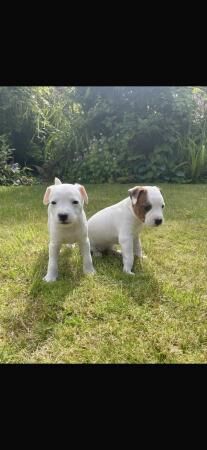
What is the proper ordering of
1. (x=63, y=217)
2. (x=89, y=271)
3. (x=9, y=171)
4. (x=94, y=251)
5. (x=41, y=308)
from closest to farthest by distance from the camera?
1. (x=41, y=308)
2. (x=63, y=217)
3. (x=89, y=271)
4. (x=94, y=251)
5. (x=9, y=171)

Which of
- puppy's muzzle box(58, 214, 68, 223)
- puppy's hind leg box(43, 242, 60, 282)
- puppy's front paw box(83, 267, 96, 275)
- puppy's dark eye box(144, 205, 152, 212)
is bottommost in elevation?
puppy's front paw box(83, 267, 96, 275)

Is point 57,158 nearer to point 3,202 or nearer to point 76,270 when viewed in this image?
point 3,202

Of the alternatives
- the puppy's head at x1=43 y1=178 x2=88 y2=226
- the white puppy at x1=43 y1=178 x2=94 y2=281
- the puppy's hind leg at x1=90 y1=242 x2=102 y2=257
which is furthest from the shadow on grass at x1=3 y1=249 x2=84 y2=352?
the puppy's head at x1=43 y1=178 x2=88 y2=226

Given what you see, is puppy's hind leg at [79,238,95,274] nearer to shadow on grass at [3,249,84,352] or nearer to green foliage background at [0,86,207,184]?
shadow on grass at [3,249,84,352]

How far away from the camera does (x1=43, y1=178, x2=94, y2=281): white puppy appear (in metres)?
3.19

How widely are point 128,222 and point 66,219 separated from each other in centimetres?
74

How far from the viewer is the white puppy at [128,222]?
11.4 ft

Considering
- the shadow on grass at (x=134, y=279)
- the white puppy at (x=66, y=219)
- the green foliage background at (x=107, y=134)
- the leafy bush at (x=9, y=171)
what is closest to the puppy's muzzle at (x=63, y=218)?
the white puppy at (x=66, y=219)

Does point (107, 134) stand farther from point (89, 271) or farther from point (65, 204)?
point (65, 204)

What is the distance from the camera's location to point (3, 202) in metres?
6.55

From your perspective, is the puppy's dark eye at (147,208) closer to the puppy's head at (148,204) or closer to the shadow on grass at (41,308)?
the puppy's head at (148,204)

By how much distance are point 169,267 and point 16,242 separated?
160cm

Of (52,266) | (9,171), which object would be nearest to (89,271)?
(52,266)

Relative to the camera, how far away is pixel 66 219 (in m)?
3.15
